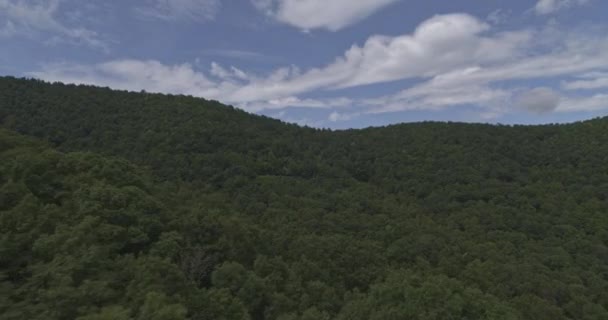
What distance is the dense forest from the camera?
714 inches

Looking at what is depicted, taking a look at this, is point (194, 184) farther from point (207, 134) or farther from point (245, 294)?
point (245, 294)

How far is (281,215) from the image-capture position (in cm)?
5638

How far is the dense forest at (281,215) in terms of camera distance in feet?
59.5

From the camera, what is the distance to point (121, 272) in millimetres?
17125

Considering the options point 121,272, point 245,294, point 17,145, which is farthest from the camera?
point 17,145

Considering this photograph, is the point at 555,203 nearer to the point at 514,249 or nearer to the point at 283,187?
the point at 514,249

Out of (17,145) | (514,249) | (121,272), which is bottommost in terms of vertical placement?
(514,249)

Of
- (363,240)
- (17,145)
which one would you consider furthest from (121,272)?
(363,240)

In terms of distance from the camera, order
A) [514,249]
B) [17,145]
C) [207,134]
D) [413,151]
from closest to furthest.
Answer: [17,145] < [514,249] < [207,134] < [413,151]

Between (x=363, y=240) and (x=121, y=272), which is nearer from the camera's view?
(x=121, y=272)

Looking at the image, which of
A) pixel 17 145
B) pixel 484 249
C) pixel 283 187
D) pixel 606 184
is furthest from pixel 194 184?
pixel 606 184

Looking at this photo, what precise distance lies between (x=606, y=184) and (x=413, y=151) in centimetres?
3264

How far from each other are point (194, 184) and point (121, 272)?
167 feet

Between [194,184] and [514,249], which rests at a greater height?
[194,184]
